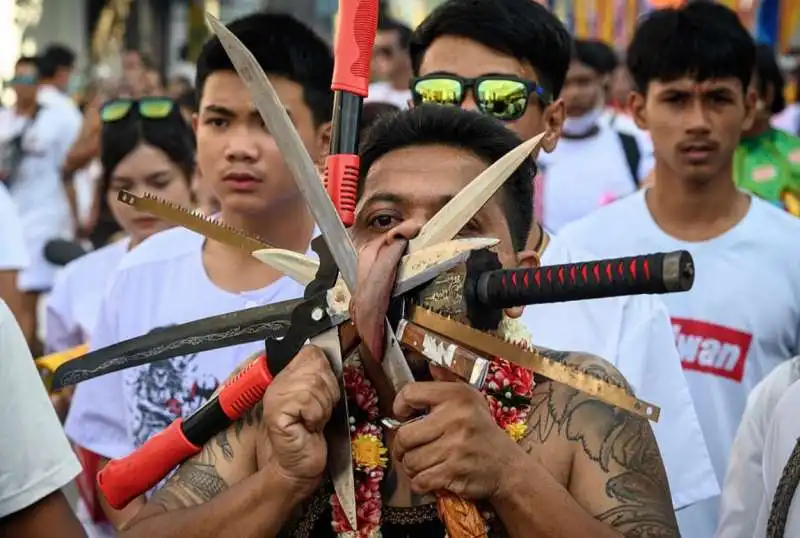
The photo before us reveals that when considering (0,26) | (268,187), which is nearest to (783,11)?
(268,187)

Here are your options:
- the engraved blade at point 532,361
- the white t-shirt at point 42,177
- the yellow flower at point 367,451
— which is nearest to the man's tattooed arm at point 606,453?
the yellow flower at point 367,451

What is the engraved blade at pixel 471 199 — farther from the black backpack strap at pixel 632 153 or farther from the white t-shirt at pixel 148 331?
the black backpack strap at pixel 632 153

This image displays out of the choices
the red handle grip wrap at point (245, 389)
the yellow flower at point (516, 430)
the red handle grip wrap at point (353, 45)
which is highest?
the red handle grip wrap at point (353, 45)

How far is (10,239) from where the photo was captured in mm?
6023

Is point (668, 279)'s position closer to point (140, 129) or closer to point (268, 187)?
point (268, 187)

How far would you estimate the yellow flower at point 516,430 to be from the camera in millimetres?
2471

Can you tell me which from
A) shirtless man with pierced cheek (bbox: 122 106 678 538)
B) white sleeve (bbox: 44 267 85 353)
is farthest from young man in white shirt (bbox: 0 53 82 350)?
shirtless man with pierced cheek (bbox: 122 106 678 538)

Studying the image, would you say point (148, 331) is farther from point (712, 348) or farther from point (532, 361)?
point (532, 361)

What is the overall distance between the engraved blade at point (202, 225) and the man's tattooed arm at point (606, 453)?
22.1 inches

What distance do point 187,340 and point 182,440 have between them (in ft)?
0.64

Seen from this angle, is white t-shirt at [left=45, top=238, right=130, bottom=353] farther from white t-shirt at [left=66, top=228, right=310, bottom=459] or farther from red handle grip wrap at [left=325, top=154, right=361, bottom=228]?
red handle grip wrap at [left=325, top=154, right=361, bottom=228]

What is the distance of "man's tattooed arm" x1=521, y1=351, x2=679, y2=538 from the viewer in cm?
242

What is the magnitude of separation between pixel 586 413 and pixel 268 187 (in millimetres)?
1569

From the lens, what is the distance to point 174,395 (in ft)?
12.2
